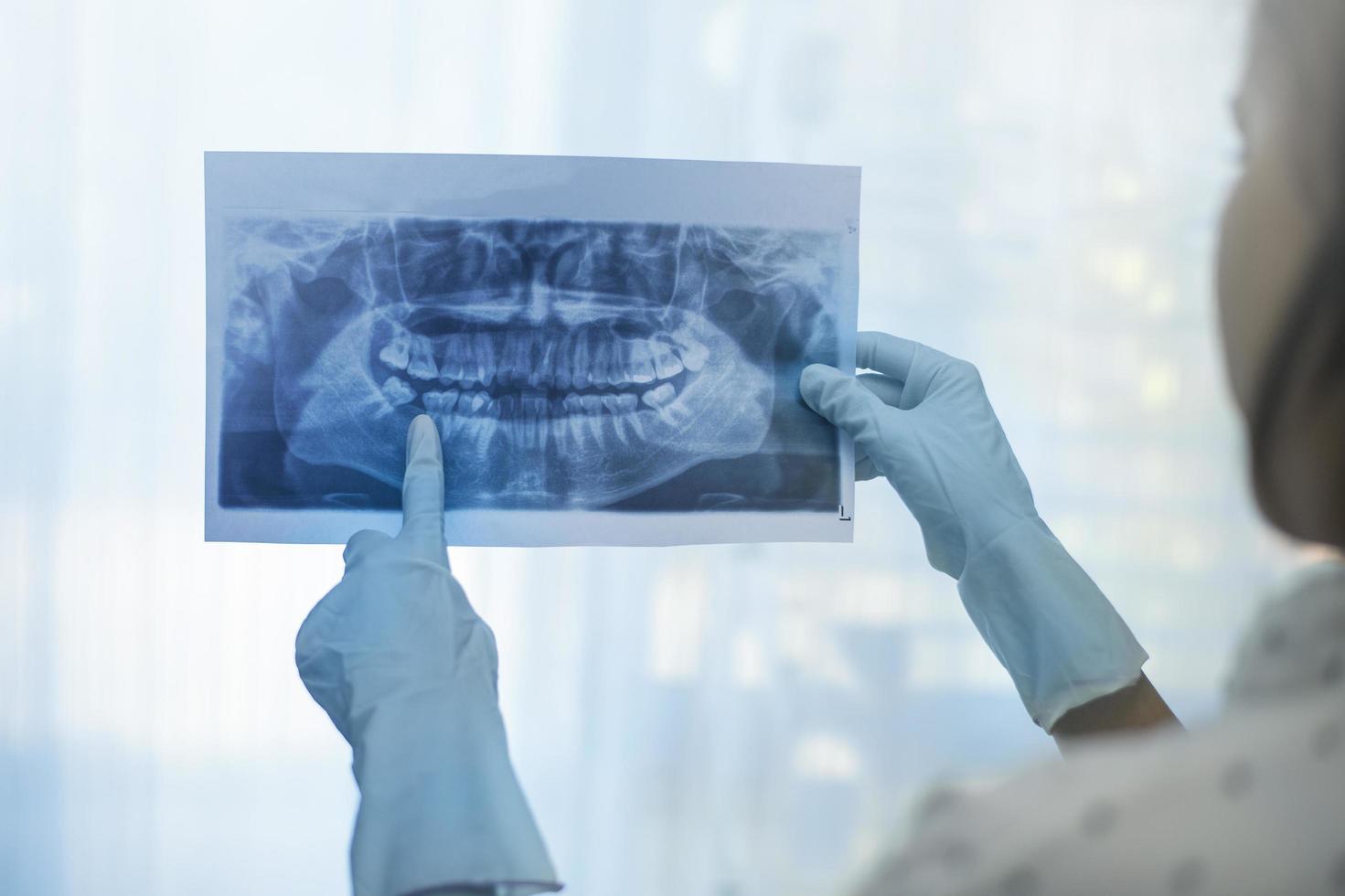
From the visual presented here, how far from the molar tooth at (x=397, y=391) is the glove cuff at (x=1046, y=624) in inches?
20.2

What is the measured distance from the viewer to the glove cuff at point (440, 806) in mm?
627

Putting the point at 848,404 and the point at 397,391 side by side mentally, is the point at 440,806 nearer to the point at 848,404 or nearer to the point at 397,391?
the point at 397,391

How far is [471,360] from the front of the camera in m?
0.82

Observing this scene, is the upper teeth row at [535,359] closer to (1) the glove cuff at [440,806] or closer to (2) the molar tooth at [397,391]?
(2) the molar tooth at [397,391]

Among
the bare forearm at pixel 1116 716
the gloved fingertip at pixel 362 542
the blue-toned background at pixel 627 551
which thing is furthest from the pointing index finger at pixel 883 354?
the gloved fingertip at pixel 362 542

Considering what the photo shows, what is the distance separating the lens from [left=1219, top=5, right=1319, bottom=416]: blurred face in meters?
0.41

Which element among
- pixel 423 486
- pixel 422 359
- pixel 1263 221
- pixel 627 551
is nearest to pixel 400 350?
pixel 422 359

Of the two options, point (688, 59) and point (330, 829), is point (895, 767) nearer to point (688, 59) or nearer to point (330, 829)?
point (330, 829)

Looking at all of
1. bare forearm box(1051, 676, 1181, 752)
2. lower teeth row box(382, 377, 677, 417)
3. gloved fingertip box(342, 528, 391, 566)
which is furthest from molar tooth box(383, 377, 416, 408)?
bare forearm box(1051, 676, 1181, 752)

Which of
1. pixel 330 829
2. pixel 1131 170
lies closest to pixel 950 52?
pixel 1131 170

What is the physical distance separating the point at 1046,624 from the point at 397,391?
1.94 ft

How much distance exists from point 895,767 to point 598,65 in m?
0.88

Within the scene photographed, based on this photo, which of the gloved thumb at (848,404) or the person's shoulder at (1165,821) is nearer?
the person's shoulder at (1165,821)

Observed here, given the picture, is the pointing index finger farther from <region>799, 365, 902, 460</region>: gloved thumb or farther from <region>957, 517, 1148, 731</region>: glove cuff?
<region>957, 517, 1148, 731</region>: glove cuff
